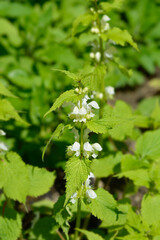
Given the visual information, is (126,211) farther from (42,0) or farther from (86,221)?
(42,0)

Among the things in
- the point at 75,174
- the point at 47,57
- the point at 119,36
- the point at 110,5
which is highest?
the point at 47,57

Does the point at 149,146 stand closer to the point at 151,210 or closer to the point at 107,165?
the point at 107,165

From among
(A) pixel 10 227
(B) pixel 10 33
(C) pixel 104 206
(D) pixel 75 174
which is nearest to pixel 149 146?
(C) pixel 104 206

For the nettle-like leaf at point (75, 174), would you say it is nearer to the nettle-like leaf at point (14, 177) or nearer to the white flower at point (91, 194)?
the white flower at point (91, 194)

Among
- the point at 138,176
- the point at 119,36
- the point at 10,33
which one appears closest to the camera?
the point at 119,36

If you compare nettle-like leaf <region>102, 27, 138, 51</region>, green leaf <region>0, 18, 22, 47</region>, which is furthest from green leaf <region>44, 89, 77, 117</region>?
green leaf <region>0, 18, 22, 47</region>

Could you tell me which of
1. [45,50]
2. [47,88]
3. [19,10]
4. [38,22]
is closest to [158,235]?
[47,88]
